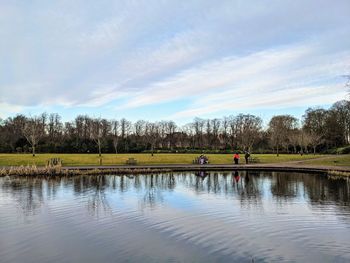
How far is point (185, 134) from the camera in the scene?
91.1m

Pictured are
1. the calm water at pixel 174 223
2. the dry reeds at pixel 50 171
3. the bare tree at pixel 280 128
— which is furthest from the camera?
the bare tree at pixel 280 128

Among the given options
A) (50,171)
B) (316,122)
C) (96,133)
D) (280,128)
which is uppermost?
(316,122)

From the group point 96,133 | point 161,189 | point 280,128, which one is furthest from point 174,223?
point 280,128

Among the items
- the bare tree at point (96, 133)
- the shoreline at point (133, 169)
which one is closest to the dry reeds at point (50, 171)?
the shoreline at point (133, 169)

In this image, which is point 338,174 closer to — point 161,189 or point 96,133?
point 161,189

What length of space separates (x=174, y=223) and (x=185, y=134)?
254 ft

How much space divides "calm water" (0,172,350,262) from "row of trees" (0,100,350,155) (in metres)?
34.8

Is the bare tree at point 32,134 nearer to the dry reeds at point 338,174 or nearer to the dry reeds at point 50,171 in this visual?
the dry reeds at point 50,171

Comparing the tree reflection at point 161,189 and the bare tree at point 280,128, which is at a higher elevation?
the bare tree at point 280,128

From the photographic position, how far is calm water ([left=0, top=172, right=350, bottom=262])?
10.2 metres

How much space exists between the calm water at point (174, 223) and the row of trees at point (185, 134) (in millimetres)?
34833

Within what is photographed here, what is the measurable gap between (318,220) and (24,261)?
420 inches

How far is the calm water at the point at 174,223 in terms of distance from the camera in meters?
10.2

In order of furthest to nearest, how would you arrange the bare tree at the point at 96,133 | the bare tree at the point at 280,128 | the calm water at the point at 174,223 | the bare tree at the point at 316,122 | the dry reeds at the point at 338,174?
the bare tree at the point at 316,122
the bare tree at the point at 280,128
the bare tree at the point at 96,133
the dry reeds at the point at 338,174
the calm water at the point at 174,223
